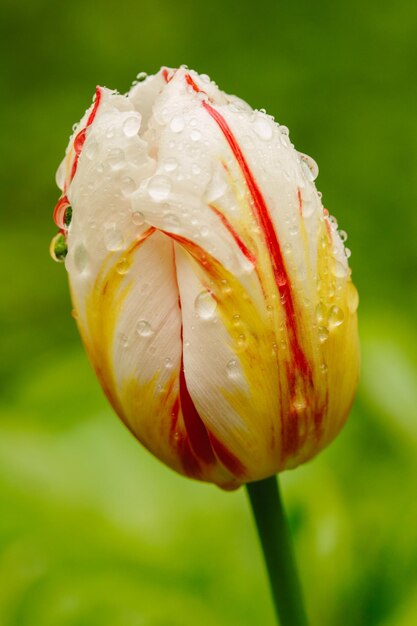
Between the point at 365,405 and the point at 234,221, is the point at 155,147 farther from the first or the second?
the point at 365,405

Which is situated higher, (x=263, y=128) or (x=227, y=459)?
(x=263, y=128)

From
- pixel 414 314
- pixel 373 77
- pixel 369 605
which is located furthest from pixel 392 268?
pixel 369 605

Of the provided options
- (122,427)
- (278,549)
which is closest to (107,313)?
(278,549)

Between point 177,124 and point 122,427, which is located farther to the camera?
point 122,427

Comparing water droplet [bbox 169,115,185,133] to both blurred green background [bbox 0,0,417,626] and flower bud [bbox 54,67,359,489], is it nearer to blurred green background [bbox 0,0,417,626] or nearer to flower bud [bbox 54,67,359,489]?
flower bud [bbox 54,67,359,489]

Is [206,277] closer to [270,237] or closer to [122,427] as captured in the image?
[270,237]

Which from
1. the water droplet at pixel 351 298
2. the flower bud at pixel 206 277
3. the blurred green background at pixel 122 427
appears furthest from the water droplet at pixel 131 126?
the blurred green background at pixel 122 427
